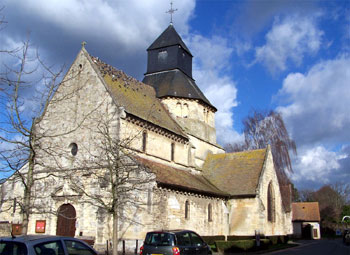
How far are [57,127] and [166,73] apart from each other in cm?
1291

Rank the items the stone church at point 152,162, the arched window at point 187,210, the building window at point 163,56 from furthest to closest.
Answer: the building window at point 163,56, the arched window at point 187,210, the stone church at point 152,162

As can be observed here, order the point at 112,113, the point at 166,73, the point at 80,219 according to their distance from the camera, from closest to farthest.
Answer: the point at 80,219 < the point at 112,113 < the point at 166,73

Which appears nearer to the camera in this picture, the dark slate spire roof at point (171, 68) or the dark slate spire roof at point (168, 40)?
the dark slate spire roof at point (171, 68)

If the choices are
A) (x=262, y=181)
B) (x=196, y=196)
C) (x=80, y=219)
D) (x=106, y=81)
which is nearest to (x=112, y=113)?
(x=106, y=81)

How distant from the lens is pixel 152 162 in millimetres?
25422

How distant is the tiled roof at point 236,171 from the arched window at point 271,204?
8.45ft

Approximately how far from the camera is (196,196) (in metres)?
25.7

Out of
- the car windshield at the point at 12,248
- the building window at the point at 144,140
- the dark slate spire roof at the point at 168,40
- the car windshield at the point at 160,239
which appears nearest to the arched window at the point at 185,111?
the dark slate spire roof at the point at 168,40

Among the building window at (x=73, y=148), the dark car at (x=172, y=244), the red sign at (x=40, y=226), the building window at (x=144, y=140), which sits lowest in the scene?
the dark car at (x=172, y=244)

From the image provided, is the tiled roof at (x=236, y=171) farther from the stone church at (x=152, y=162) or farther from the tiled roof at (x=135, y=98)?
the tiled roof at (x=135, y=98)

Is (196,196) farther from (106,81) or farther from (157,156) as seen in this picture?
(106,81)

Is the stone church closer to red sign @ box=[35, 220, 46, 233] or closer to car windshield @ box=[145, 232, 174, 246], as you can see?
red sign @ box=[35, 220, 46, 233]

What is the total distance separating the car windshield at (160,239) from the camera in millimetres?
13477

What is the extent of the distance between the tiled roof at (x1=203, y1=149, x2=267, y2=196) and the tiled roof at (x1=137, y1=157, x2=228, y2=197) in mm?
1178
